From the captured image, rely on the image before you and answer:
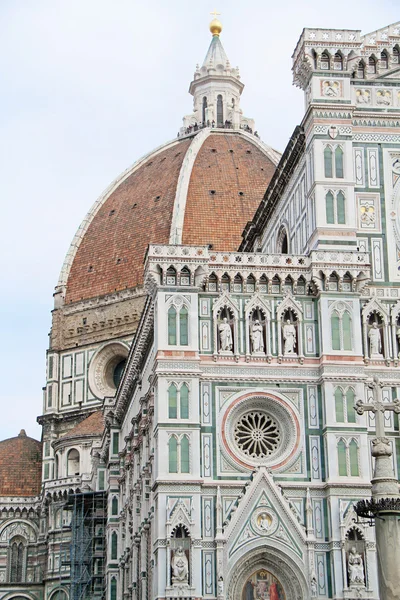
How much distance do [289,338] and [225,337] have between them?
1826mm

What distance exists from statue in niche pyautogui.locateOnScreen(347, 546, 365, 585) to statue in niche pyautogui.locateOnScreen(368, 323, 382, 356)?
579 centimetres

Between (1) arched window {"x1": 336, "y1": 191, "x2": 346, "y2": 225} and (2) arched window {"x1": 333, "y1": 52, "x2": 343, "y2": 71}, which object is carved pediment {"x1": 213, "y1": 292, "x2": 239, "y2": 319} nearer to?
(1) arched window {"x1": 336, "y1": 191, "x2": 346, "y2": 225}

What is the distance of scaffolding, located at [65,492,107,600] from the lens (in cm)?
5228

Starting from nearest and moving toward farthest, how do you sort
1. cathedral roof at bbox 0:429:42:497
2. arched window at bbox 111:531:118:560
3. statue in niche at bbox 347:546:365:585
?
statue in niche at bbox 347:546:365:585
arched window at bbox 111:531:118:560
cathedral roof at bbox 0:429:42:497

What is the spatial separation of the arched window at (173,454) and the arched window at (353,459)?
15.6 feet

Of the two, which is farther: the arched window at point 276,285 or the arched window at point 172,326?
the arched window at point 276,285

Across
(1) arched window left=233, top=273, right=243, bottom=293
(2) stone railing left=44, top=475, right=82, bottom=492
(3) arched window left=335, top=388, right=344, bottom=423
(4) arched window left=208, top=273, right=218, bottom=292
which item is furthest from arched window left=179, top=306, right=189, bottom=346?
(2) stone railing left=44, top=475, right=82, bottom=492

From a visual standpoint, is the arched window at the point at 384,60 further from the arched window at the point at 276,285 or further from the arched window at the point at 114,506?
the arched window at the point at 114,506

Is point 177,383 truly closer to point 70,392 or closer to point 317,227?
point 317,227

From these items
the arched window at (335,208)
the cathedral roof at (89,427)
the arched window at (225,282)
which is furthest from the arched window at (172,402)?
the cathedral roof at (89,427)

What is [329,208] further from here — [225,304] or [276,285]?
[225,304]

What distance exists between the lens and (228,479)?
107 ft

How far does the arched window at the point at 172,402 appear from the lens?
32.8 m

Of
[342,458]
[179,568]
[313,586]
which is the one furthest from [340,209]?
[179,568]
